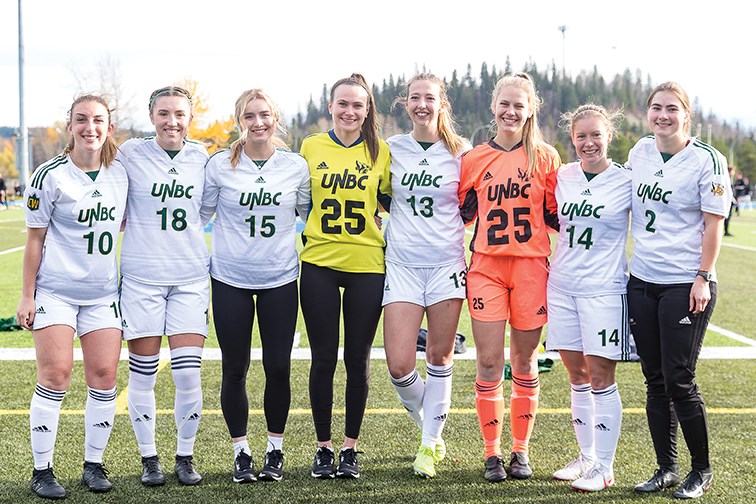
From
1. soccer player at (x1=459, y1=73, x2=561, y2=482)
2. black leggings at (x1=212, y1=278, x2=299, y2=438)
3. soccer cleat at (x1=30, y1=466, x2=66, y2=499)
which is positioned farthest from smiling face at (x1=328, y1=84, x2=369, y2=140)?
soccer cleat at (x1=30, y1=466, x2=66, y2=499)

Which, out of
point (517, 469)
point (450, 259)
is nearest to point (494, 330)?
point (450, 259)

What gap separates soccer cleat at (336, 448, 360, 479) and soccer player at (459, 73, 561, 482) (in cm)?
66

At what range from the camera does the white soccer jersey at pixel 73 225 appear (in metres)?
3.62

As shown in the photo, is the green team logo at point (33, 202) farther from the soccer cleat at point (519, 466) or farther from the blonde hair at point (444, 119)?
the soccer cleat at point (519, 466)

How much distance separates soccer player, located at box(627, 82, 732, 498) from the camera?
11.9ft

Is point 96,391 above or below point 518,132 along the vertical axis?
below

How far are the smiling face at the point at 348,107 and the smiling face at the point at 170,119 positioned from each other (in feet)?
2.38

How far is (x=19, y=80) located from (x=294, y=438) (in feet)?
106

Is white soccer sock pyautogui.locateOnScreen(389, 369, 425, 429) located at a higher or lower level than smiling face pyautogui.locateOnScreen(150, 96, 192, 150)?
lower

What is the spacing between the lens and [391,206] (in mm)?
4164

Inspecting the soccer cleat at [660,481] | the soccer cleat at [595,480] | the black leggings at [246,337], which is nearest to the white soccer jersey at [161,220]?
the black leggings at [246,337]

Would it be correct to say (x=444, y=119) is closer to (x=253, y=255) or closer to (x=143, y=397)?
(x=253, y=255)

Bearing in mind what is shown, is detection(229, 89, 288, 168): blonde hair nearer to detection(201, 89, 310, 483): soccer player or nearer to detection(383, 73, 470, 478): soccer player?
detection(201, 89, 310, 483): soccer player

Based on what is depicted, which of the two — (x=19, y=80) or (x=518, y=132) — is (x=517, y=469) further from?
(x=19, y=80)
